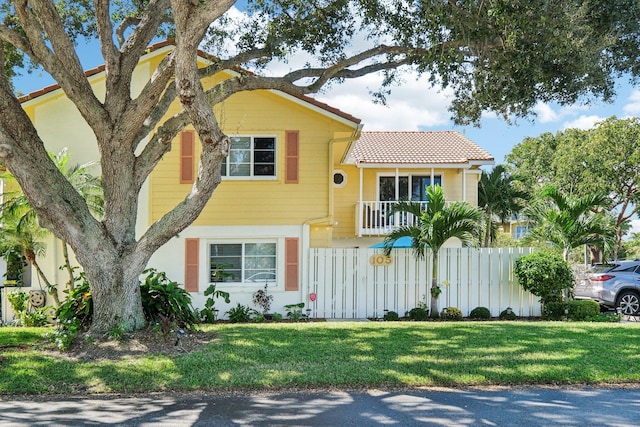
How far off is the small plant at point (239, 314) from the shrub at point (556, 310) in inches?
295

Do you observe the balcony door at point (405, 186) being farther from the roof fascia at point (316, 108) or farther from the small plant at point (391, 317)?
the small plant at point (391, 317)

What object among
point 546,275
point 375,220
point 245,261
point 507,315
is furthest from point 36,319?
point 546,275

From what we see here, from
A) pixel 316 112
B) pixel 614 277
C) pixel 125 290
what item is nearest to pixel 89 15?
pixel 316 112

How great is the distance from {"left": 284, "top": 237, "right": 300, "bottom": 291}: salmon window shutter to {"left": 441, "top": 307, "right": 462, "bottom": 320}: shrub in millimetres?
3818

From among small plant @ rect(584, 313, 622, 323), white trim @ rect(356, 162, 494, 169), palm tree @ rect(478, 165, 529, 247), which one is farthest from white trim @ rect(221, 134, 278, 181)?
palm tree @ rect(478, 165, 529, 247)

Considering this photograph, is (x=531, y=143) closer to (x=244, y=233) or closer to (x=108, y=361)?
(x=244, y=233)

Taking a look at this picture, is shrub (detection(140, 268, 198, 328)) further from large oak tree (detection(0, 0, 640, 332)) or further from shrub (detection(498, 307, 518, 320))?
shrub (detection(498, 307, 518, 320))

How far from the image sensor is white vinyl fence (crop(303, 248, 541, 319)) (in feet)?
51.1

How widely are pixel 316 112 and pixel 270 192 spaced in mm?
2436

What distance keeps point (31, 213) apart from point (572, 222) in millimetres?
13010

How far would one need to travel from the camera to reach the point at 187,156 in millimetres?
15570

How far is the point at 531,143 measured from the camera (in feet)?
119

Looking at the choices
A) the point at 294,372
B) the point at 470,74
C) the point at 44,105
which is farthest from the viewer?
the point at 44,105

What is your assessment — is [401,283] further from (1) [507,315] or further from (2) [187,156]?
(2) [187,156]
